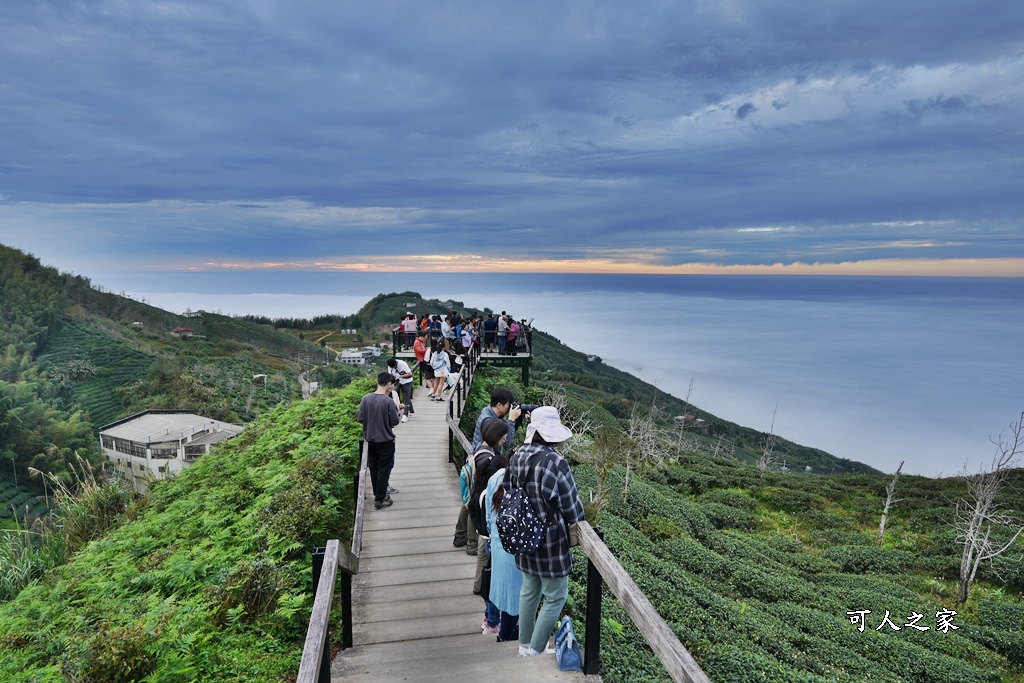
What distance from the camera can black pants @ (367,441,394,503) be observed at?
7660 millimetres

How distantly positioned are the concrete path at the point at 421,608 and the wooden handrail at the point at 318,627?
941mm

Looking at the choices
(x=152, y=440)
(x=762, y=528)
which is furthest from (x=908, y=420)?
(x=152, y=440)

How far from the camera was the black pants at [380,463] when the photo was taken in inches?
302

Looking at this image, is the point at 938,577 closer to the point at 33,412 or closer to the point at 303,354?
the point at 33,412

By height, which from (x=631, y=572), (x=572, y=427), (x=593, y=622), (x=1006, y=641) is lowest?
(x=1006, y=641)

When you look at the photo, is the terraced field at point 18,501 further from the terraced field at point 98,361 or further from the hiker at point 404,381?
the hiker at point 404,381

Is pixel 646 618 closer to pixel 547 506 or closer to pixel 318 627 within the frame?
pixel 547 506

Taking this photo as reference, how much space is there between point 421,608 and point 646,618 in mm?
2859

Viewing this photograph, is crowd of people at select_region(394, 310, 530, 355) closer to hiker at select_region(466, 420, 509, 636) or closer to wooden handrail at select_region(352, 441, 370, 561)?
wooden handrail at select_region(352, 441, 370, 561)

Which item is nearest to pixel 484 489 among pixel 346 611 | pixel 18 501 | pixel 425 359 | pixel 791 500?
pixel 346 611

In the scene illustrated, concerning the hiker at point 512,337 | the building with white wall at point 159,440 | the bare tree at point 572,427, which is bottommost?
the building with white wall at point 159,440

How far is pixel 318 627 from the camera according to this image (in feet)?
10.3

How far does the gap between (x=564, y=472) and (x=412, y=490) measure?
17.8ft

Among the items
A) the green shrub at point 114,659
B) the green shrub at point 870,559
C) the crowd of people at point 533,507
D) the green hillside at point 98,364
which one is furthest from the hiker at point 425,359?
the green hillside at point 98,364
